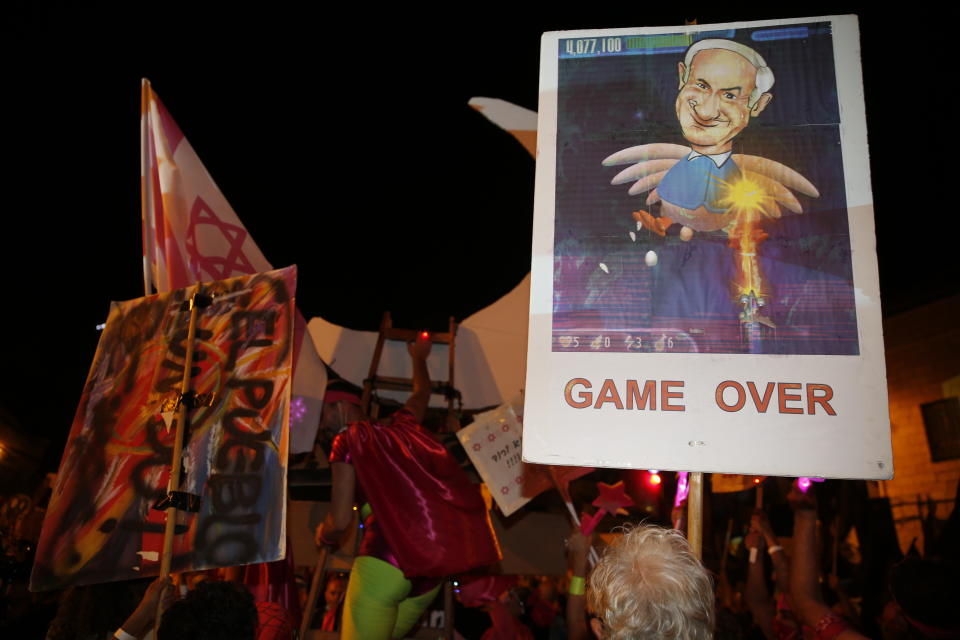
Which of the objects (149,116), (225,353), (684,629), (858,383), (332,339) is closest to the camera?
(684,629)

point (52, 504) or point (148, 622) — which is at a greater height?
point (52, 504)

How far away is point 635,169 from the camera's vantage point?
72.9 inches

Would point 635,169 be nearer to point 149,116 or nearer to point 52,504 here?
point 52,504

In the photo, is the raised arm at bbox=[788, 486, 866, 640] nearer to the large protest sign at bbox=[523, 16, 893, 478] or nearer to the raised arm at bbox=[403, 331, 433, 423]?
the large protest sign at bbox=[523, 16, 893, 478]

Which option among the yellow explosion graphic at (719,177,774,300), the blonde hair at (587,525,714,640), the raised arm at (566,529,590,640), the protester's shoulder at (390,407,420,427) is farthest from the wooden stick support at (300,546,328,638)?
the yellow explosion graphic at (719,177,774,300)

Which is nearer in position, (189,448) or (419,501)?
(189,448)

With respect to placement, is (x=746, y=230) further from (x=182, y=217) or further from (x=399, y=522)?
(x=182, y=217)

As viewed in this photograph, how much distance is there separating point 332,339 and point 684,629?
4.73m

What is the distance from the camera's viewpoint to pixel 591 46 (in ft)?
6.55

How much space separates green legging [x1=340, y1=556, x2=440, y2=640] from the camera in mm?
3254

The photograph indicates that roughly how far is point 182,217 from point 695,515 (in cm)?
377

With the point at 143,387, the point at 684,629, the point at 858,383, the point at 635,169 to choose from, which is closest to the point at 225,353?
the point at 143,387

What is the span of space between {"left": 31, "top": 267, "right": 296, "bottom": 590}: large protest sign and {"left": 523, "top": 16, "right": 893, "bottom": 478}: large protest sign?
1.33m

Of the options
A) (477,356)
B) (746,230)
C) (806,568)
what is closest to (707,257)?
(746,230)
